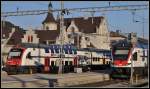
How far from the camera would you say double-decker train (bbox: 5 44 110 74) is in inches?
1828

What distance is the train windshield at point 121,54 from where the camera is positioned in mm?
37062

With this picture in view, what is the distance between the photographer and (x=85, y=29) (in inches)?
4419

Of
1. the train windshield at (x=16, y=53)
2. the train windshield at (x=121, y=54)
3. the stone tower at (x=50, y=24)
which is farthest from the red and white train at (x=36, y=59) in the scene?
the stone tower at (x=50, y=24)

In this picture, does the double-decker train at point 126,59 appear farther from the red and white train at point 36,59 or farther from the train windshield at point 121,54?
the red and white train at point 36,59

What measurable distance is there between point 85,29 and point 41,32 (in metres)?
12.6

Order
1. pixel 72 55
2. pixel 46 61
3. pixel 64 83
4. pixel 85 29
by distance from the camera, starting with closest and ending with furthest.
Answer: pixel 64 83, pixel 46 61, pixel 72 55, pixel 85 29

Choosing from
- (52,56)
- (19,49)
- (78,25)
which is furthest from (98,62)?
(78,25)

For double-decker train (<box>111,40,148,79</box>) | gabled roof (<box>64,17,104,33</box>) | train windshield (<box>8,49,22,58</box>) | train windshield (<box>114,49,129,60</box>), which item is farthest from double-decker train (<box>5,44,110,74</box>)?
gabled roof (<box>64,17,104,33</box>)

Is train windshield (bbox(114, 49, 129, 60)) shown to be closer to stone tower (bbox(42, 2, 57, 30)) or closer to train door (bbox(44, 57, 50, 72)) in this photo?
train door (bbox(44, 57, 50, 72))

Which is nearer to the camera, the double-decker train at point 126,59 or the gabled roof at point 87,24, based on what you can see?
the double-decker train at point 126,59

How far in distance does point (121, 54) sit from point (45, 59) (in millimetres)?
14044

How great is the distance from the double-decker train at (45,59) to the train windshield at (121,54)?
9.10m

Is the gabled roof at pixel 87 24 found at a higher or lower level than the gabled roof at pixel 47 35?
higher

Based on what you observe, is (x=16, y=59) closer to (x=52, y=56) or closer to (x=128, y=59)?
(x=52, y=56)
